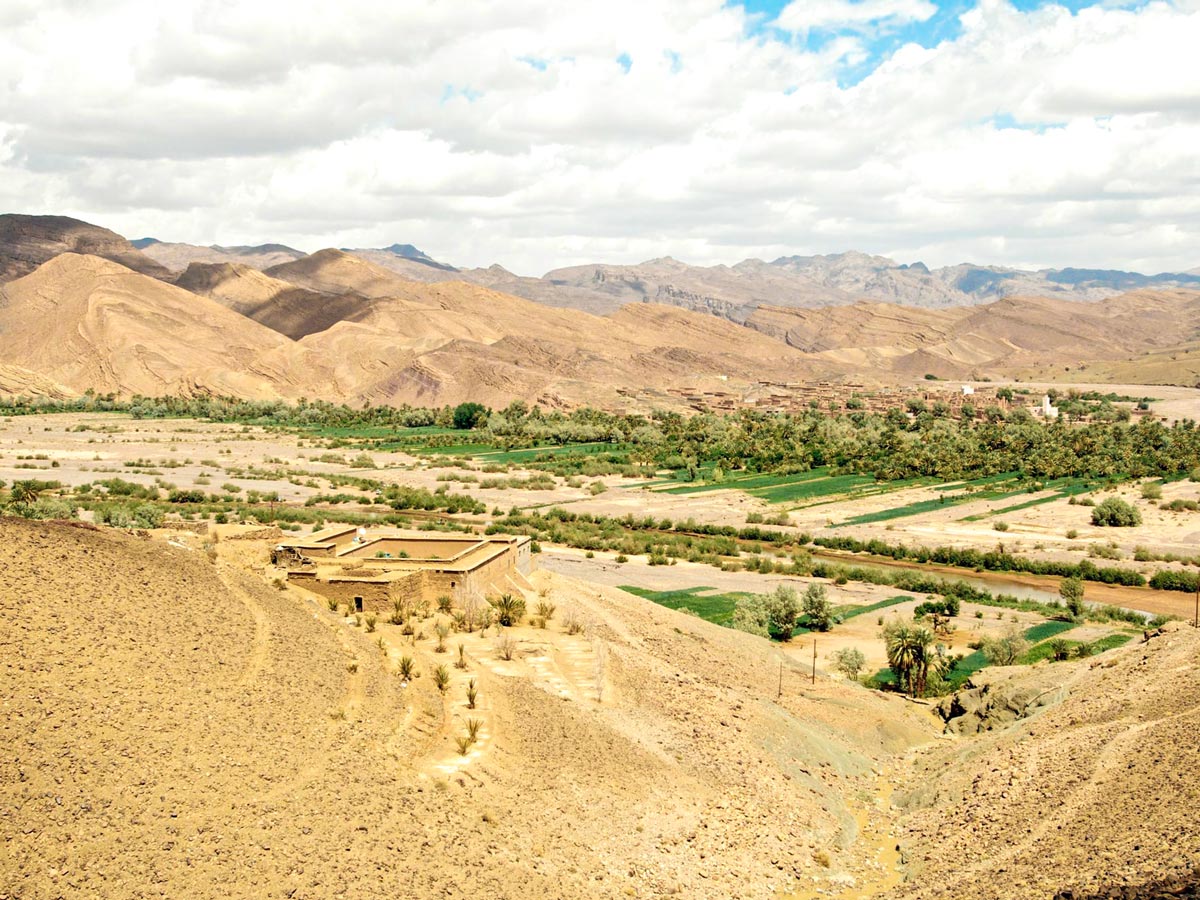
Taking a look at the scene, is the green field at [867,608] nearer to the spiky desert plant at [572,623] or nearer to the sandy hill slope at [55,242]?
the spiky desert plant at [572,623]

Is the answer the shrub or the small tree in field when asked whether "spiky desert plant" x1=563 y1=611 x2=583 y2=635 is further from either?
the shrub

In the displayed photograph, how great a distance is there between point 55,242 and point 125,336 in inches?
2698

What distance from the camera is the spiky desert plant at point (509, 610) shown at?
2331 centimetres

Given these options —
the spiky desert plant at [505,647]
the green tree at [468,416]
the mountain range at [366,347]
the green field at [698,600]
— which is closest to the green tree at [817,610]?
the green field at [698,600]

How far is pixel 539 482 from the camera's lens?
72.3 metres

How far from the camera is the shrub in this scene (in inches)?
2265

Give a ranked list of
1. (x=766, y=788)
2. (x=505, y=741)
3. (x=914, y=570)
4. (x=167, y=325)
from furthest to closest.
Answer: (x=167, y=325) < (x=914, y=570) < (x=766, y=788) < (x=505, y=741)

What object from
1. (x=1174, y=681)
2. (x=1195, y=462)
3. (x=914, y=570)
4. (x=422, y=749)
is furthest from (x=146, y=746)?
(x=1195, y=462)

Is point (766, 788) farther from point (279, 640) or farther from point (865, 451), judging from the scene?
point (865, 451)

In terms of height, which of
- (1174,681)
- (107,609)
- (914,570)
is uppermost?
(107,609)

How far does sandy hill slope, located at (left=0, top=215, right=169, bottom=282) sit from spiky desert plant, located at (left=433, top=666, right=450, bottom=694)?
182092mm

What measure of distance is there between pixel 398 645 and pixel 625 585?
74.9ft

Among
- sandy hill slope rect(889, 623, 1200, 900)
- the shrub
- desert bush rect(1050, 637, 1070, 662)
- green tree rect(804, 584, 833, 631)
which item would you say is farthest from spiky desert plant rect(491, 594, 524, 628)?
the shrub

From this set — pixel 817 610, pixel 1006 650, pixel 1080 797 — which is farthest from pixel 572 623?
pixel 817 610
